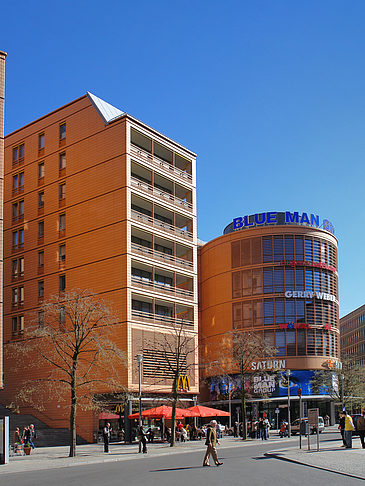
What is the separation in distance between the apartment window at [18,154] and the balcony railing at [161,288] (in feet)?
63.6

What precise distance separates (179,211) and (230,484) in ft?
154

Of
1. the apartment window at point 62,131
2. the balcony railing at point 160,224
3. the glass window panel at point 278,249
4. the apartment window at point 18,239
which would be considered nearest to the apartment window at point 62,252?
the apartment window at point 18,239

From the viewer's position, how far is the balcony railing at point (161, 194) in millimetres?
58088

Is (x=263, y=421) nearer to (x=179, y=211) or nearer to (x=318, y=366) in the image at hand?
(x=179, y=211)

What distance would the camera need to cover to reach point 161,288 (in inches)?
2322

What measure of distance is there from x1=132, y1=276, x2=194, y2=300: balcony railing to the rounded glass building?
15299 mm

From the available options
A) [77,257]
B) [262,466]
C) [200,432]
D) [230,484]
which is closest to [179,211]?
[77,257]

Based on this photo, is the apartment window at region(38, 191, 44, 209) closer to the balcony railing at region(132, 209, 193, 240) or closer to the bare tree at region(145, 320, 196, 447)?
the balcony railing at region(132, 209, 193, 240)

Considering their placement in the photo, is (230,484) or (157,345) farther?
(157,345)

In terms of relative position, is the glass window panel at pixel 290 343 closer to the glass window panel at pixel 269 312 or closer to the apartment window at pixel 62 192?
the glass window panel at pixel 269 312

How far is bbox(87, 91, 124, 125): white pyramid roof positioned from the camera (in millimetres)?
59312

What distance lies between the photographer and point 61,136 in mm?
63000

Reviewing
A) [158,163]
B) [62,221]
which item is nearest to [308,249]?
[158,163]

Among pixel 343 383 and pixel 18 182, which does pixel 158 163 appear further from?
pixel 343 383
